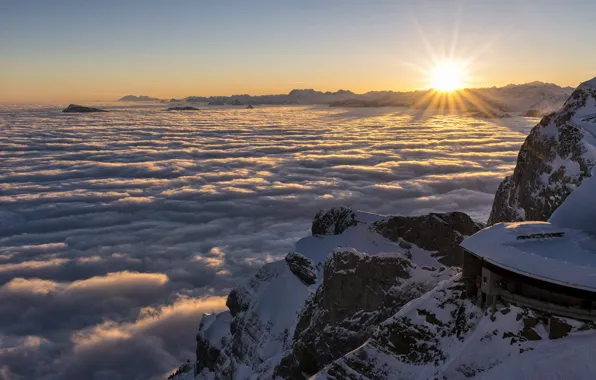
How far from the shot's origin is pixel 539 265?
1895 cm

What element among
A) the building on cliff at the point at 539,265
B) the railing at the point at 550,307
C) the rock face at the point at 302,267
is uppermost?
the building on cliff at the point at 539,265

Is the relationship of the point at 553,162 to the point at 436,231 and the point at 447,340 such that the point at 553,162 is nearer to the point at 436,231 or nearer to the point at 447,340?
the point at 436,231

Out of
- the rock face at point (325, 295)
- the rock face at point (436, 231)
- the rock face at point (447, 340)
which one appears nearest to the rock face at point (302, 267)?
the rock face at point (325, 295)

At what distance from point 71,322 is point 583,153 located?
6784 centimetres

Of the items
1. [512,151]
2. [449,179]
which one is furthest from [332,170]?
[512,151]

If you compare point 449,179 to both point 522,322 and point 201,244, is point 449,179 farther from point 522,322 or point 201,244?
point 522,322

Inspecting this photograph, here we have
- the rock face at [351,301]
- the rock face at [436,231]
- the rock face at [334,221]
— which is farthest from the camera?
the rock face at [334,221]

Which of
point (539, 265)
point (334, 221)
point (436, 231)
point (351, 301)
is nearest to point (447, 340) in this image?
point (539, 265)

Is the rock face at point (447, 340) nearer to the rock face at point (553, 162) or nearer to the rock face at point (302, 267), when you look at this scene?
the rock face at point (553, 162)

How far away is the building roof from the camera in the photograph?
18188 millimetres

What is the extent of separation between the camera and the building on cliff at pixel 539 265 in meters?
18.1

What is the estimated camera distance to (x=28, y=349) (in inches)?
2290

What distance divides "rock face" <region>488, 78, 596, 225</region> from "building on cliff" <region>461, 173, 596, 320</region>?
773 cm

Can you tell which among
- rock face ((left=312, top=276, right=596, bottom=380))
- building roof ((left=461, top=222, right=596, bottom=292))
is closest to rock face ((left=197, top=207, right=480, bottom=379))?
rock face ((left=312, top=276, right=596, bottom=380))
